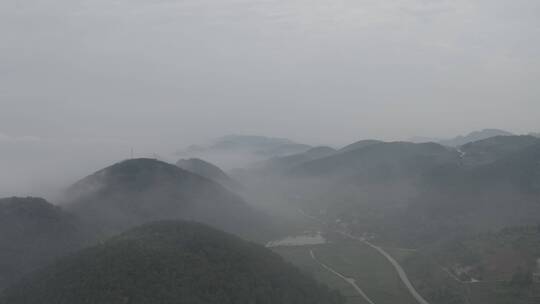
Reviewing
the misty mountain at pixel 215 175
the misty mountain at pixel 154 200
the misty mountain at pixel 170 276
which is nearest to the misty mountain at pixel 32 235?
the misty mountain at pixel 154 200

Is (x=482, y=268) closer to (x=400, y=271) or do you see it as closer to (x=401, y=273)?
(x=401, y=273)

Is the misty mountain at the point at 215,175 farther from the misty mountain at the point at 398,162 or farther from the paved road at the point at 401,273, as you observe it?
the paved road at the point at 401,273

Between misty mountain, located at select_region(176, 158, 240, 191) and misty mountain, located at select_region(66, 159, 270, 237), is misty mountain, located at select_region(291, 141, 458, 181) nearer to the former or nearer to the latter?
misty mountain, located at select_region(176, 158, 240, 191)

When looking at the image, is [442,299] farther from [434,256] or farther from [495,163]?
[495,163]

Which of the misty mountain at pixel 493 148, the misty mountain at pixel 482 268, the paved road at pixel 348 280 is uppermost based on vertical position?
the misty mountain at pixel 493 148

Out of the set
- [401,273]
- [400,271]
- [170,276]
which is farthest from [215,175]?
[170,276]

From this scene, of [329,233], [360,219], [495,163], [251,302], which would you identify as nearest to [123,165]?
[329,233]
